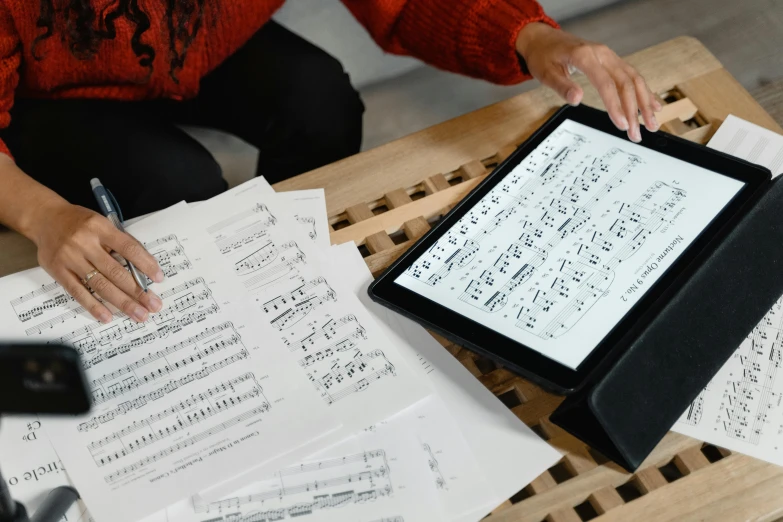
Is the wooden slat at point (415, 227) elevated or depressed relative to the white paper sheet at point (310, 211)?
elevated

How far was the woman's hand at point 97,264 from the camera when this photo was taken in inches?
30.6

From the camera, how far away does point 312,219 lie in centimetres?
87

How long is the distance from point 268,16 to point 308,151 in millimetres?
203

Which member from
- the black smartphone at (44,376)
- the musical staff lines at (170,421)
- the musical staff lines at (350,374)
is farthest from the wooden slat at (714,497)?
the black smartphone at (44,376)

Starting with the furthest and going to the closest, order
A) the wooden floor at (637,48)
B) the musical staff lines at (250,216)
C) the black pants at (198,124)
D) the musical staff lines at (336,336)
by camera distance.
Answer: the wooden floor at (637,48), the black pants at (198,124), the musical staff lines at (250,216), the musical staff lines at (336,336)

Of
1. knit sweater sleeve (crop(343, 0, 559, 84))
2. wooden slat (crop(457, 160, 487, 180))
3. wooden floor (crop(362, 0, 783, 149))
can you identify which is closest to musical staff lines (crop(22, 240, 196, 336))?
wooden slat (crop(457, 160, 487, 180))

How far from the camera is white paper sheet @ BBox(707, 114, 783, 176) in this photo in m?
0.86

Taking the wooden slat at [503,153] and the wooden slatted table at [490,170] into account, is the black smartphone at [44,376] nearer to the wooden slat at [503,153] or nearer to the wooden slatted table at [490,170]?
the wooden slatted table at [490,170]

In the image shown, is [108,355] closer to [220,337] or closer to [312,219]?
[220,337]

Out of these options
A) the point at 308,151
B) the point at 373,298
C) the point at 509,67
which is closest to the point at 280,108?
the point at 308,151

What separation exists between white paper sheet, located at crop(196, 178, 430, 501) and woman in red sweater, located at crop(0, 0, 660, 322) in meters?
0.09

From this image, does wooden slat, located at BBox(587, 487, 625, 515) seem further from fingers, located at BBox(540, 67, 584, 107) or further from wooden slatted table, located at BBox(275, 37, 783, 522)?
fingers, located at BBox(540, 67, 584, 107)

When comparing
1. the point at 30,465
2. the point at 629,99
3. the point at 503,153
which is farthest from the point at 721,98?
the point at 30,465

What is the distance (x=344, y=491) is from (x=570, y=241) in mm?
331
